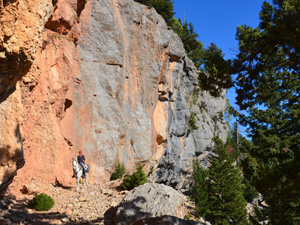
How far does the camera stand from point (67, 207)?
10891 millimetres

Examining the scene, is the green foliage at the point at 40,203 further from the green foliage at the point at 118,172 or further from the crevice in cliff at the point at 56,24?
the green foliage at the point at 118,172

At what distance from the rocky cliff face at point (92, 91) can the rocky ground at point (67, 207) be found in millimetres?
1028

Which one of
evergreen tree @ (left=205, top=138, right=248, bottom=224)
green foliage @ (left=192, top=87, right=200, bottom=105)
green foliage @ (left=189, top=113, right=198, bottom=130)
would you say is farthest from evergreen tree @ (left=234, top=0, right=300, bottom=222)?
green foliage @ (left=192, top=87, right=200, bottom=105)

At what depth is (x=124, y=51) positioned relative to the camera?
975 inches

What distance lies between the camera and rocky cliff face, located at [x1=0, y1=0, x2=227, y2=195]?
26.8 ft

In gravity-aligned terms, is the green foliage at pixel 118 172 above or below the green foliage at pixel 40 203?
above

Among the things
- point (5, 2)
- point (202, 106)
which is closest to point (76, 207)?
point (5, 2)

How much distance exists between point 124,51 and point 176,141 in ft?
51.0

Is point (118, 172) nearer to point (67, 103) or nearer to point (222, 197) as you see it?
point (67, 103)

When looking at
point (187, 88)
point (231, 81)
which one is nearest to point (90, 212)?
point (231, 81)

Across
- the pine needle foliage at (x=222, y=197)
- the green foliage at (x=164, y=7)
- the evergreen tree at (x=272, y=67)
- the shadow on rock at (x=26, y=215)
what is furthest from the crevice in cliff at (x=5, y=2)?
the green foliage at (x=164, y=7)

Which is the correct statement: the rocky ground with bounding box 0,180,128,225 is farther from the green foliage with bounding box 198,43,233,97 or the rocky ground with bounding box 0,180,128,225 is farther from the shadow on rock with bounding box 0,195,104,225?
the green foliage with bounding box 198,43,233,97

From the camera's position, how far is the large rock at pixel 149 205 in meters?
9.75

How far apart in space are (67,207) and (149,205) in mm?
3537
